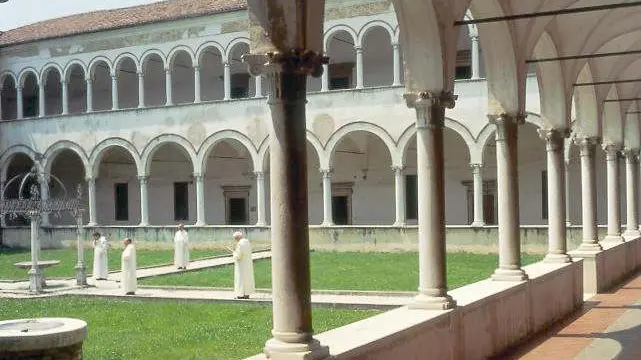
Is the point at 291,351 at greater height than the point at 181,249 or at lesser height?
greater

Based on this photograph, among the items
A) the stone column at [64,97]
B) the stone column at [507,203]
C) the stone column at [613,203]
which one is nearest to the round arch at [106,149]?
the stone column at [64,97]

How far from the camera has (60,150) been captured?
30141 millimetres

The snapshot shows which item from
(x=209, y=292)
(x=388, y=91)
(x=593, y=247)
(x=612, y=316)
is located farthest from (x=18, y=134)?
(x=612, y=316)

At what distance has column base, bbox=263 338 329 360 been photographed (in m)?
4.97

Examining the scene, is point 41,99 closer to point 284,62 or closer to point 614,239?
point 614,239

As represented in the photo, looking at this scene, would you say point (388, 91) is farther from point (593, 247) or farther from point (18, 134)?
point (18, 134)

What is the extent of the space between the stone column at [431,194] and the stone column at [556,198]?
471 cm

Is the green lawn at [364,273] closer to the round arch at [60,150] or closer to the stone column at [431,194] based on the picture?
the stone column at [431,194]

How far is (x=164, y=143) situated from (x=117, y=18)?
203 inches

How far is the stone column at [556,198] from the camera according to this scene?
469 inches

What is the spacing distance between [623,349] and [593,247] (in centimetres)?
569

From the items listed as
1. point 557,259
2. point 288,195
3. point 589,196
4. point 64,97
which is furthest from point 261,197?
point 288,195

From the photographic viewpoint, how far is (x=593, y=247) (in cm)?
1413

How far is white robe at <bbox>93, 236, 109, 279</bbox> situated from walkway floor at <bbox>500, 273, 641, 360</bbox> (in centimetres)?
1098
